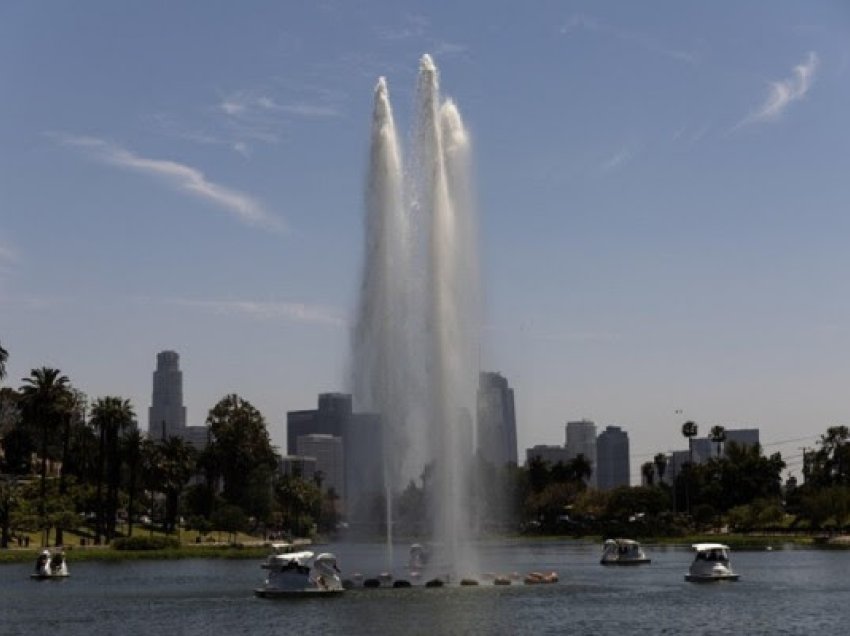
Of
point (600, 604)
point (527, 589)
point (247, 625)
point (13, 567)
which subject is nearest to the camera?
point (247, 625)

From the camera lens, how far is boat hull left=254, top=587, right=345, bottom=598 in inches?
2869

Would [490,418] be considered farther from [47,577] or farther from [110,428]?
[110,428]

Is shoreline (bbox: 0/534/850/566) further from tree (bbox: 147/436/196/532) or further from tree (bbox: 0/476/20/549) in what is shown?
tree (bbox: 147/436/196/532)

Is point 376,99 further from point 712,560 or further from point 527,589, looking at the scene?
point 712,560

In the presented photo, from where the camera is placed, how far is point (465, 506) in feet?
241

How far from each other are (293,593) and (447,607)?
43.6 feet

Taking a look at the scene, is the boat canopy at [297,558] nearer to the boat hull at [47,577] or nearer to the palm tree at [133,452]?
the boat hull at [47,577]

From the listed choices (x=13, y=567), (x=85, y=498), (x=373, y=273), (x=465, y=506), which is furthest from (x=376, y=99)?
(x=85, y=498)

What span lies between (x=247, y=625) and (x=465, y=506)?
55.6 ft

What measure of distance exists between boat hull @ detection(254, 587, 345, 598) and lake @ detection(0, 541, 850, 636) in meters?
0.65

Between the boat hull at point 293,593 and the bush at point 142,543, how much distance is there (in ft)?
224

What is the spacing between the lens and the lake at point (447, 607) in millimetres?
58750

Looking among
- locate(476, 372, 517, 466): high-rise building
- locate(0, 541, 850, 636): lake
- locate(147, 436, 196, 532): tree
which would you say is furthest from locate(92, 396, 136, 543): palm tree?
locate(476, 372, 517, 466): high-rise building

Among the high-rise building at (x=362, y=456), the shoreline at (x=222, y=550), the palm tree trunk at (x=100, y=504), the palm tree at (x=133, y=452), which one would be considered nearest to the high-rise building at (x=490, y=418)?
the high-rise building at (x=362, y=456)
